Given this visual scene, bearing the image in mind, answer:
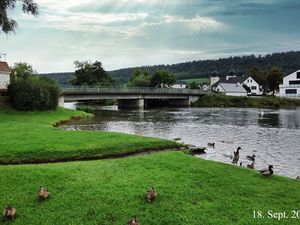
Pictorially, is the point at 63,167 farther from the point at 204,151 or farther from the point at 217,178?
the point at 204,151

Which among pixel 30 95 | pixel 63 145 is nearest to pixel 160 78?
pixel 30 95

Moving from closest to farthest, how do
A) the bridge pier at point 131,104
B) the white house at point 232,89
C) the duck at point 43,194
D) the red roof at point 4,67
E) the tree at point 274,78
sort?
the duck at point 43,194 → the red roof at point 4,67 → the bridge pier at point 131,104 → the tree at point 274,78 → the white house at point 232,89

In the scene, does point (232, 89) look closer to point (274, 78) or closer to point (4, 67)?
point (274, 78)

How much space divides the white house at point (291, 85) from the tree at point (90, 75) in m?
67.7

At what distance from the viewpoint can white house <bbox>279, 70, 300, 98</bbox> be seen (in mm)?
144625

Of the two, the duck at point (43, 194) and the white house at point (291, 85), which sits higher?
the white house at point (291, 85)

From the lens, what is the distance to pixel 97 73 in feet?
511

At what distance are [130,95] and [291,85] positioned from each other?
232 ft

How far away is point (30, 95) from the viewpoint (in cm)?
6047

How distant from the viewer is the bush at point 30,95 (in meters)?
60.0

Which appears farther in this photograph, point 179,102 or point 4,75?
point 179,102

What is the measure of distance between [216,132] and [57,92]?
30.4m

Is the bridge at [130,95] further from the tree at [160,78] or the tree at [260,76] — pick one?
the tree at [260,76]

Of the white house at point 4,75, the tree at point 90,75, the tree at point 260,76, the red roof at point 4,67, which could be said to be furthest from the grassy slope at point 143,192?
the tree at point 260,76
